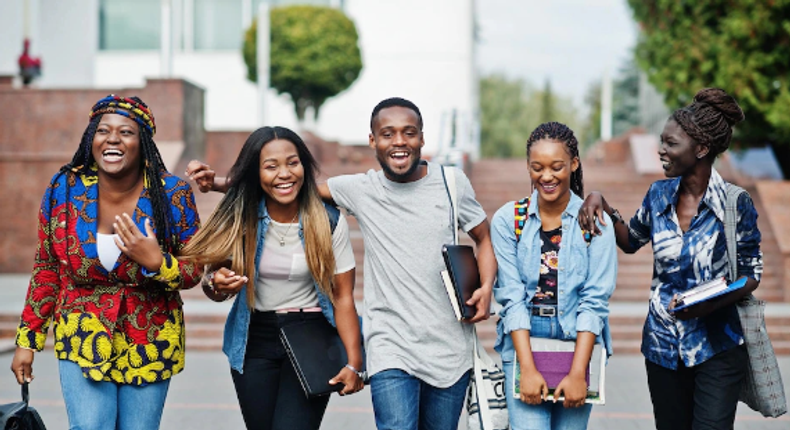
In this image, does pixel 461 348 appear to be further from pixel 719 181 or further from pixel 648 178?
pixel 648 178

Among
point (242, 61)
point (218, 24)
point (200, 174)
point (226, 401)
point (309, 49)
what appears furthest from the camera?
point (218, 24)

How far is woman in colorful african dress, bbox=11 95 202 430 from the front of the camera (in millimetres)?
3514

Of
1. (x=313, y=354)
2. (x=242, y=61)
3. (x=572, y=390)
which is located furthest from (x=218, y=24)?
(x=572, y=390)

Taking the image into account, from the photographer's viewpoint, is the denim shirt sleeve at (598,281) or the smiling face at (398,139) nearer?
the denim shirt sleeve at (598,281)

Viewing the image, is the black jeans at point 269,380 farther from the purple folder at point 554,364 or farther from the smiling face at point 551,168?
the smiling face at point 551,168

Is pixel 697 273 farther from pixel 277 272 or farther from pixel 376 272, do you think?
pixel 277 272

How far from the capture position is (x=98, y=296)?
3572mm

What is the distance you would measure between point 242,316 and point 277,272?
0.23 m

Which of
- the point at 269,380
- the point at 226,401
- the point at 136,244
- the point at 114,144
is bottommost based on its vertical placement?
the point at 226,401

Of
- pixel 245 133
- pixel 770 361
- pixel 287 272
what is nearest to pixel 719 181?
pixel 770 361

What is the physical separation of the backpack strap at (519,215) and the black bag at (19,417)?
6.74 feet

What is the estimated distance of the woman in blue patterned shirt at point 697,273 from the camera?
12.1 feet

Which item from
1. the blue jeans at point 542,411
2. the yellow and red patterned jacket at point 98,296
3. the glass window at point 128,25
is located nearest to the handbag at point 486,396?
the blue jeans at point 542,411

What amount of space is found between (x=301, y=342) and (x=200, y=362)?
5.54 m
